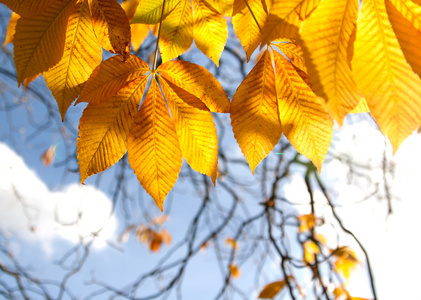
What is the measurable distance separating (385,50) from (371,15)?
49 millimetres

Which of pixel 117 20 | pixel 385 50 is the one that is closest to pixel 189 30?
pixel 117 20

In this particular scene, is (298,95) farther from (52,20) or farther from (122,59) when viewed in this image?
(52,20)

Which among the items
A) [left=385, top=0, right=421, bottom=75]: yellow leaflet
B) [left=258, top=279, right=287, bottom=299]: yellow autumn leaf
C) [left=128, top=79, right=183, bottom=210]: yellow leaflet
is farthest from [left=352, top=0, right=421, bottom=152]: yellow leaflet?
[left=258, top=279, right=287, bottom=299]: yellow autumn leaf

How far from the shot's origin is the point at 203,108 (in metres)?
0.51

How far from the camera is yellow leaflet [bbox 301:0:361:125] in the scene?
336 millimetres

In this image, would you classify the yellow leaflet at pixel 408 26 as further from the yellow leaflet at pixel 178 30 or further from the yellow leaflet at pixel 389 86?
the yellow leaflet at pixel 178 30

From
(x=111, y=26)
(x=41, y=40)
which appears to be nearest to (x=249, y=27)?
(x=111, y=26)

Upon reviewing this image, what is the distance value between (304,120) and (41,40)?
0.41m

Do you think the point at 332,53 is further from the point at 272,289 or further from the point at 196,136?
the point at 272,289

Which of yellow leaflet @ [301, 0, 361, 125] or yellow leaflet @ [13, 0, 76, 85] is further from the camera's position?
yellow leaflet @ [13, 0, 76, 85]

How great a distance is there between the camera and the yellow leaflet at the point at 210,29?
2.07 feet

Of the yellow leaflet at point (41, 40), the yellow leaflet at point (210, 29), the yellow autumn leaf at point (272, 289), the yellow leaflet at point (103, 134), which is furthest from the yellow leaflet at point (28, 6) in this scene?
the yellow autumn leaf at point (272, 289)

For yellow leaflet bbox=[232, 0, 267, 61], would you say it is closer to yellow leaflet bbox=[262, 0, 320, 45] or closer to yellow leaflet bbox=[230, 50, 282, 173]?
yellow leaflet bbox=[230, 50, 282, 173]

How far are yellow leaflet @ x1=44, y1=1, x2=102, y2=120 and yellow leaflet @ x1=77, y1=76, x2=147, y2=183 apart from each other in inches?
1.6
